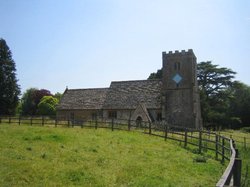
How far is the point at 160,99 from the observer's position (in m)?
42.9

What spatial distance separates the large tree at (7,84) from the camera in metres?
54.9

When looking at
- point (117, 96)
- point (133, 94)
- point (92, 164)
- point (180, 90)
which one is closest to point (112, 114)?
point (117, 96)

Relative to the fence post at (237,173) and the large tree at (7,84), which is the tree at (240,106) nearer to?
the large tree at (7,84)

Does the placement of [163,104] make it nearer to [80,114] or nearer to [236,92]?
[80,114]

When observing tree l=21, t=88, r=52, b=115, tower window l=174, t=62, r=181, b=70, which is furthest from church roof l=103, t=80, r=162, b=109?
tree l=21, t=88, r=52, b=115

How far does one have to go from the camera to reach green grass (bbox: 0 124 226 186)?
10.6 m

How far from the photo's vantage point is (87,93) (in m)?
50.7

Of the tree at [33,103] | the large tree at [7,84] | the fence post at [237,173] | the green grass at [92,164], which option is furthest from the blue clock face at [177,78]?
the tree at [33,103]

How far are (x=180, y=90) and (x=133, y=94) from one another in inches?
283

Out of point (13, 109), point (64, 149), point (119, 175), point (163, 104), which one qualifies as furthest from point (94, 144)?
point (13, 109)

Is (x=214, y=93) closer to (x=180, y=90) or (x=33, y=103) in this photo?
(x=180, y=90)

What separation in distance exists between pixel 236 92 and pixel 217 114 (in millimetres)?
16569

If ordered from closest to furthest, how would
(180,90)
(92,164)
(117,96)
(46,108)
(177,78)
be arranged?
(92,164) → (180,90) → (177,78) → (117,96) → (46,108)

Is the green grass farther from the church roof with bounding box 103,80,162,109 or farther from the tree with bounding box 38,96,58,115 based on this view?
the tree with bounding box 38,96,58,115
